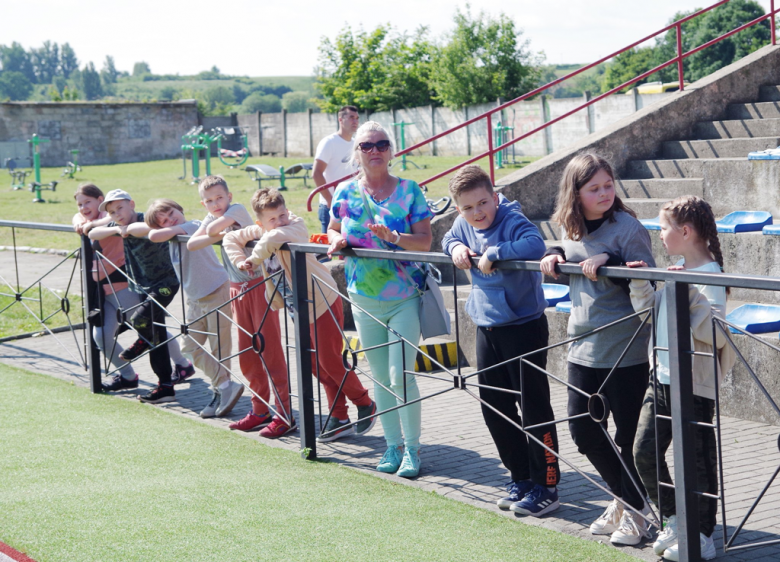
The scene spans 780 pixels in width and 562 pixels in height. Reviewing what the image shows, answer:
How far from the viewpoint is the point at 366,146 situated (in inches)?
183

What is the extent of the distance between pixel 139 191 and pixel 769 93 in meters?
23.5

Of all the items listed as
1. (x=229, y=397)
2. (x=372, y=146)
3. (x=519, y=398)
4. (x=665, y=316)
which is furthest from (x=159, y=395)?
(x=665, y=316)

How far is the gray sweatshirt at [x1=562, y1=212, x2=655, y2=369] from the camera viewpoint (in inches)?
143

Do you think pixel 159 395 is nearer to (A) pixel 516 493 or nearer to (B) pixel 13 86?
(A) pixel 516 493

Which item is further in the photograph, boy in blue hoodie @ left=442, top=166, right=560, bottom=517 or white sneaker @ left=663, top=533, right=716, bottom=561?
boy in blue hoodie @ left=442, top=166, right=560, bottom=517

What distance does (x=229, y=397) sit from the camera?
20.5 ft

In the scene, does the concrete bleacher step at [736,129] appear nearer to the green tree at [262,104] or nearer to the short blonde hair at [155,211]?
the short blonde hair at [155,211]

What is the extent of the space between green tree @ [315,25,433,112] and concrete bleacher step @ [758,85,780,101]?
4461 cm

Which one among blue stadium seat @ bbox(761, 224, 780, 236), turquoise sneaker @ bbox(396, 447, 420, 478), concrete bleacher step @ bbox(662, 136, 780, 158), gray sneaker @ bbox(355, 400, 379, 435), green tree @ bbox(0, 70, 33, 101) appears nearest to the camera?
turquoise sneaker @ bbox(396, 447, 420, 478)

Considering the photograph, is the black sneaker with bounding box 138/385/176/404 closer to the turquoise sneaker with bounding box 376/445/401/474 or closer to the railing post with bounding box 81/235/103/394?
the railing post with bounding box 81/235/103/394

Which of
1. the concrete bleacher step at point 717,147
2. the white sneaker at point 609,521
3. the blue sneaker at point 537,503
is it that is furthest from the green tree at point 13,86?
the white sneaker at point 609,521

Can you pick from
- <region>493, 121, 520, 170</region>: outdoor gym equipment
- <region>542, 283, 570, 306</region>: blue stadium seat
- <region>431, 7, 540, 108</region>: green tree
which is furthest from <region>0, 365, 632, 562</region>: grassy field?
<region>431, 7, 540, 108</region>: green tree

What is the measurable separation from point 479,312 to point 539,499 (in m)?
0.93

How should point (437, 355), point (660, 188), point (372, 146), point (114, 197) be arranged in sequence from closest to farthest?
point (372, 146), point (114, 197), point (437, 355), point (660, 188)
